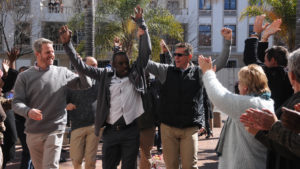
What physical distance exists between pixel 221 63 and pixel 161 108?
0.96 metres

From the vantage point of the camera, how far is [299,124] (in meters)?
2.15

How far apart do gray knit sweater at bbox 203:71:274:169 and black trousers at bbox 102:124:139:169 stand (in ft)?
4.34

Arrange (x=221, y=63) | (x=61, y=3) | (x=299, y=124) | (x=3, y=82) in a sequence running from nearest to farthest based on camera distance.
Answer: (x=299, y=124)
(x=221, y=63)
(x=3, y=82)
(x=61, y=3)

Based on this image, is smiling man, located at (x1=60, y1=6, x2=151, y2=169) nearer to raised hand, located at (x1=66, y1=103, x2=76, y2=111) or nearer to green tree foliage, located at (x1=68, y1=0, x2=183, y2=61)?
raised hand, located at (x1=66, y1=103, x2=76, y2=111)

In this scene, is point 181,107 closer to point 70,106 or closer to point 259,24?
point 259,24

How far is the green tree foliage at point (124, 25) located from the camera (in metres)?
19.7

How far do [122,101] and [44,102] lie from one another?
0.99 metres

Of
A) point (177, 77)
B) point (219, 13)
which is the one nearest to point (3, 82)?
point (177, 77)

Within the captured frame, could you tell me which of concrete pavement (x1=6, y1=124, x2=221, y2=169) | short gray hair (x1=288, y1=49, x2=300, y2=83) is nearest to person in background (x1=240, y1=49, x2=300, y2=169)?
short gray hair (x1=288, y1=49, x2=300, y2=83)

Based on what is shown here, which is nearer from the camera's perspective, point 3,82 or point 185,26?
point 3,82

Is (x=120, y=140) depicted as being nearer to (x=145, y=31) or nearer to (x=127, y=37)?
(x=145, y=31)

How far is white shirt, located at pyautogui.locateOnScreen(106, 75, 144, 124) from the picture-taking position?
4.57 m

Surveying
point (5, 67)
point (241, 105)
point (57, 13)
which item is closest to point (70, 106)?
point (5, 67)

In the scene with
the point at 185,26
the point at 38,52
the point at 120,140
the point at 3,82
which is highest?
the point at 185,26
